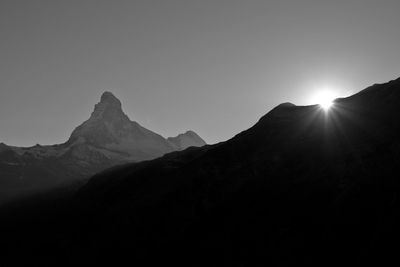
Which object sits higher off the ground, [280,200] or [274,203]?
[280,200]

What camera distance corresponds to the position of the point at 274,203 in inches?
2393

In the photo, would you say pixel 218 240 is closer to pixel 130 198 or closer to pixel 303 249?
pixel 303 249

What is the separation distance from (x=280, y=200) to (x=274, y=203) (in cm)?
111

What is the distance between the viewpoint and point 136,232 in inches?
2857

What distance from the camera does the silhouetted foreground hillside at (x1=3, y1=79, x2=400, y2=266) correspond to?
4834 centimetres

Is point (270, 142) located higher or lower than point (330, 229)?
higher

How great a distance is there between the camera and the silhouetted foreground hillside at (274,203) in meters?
48.3

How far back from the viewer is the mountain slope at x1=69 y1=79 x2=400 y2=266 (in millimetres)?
48281

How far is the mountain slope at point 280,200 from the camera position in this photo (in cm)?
4828

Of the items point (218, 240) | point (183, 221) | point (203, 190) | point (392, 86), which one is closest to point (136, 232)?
point (183, 221)

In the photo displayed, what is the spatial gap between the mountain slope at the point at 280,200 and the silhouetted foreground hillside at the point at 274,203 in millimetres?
199

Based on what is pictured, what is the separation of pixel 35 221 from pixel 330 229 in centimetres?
12221

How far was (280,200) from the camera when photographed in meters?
60.8

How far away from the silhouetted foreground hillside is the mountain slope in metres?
0.20
